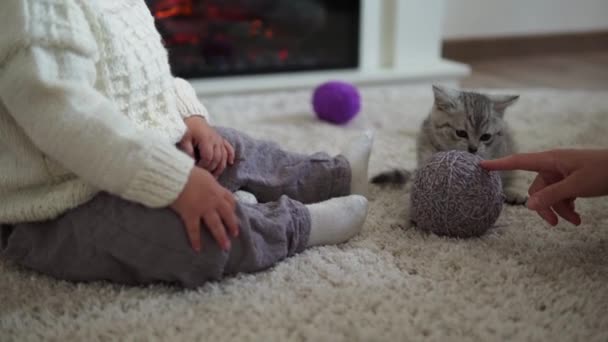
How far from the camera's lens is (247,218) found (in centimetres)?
79

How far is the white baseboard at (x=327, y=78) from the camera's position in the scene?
81.4 inches

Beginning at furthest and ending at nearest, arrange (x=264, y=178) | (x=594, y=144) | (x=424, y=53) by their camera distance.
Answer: (x=424, y=53) → (x=594, y=144) → (x=264, y=178)

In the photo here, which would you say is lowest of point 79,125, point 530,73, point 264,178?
point 530,73

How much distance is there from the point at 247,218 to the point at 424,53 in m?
1.72

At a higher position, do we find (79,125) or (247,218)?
(79,125)

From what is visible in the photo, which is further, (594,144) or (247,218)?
(594,144)

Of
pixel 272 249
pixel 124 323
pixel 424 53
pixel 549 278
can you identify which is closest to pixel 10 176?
pixel 124 323

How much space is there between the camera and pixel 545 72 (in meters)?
2.47

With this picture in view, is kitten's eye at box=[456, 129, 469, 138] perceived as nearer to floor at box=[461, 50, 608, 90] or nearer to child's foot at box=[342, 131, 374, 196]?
child's foot at box=[342, 131, 374, 196]

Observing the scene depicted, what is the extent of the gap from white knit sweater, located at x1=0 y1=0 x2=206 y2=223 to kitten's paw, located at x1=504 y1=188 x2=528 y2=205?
2.04 feet

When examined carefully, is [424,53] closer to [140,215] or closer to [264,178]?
[264,178]

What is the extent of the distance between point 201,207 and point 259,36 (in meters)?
1.61

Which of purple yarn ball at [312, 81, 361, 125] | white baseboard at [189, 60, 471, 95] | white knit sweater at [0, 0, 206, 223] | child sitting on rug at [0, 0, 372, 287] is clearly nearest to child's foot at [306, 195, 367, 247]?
child sitting on rug at [0, 0, 372, 287]

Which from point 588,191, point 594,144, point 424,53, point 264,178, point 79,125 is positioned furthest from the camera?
point 424,53
